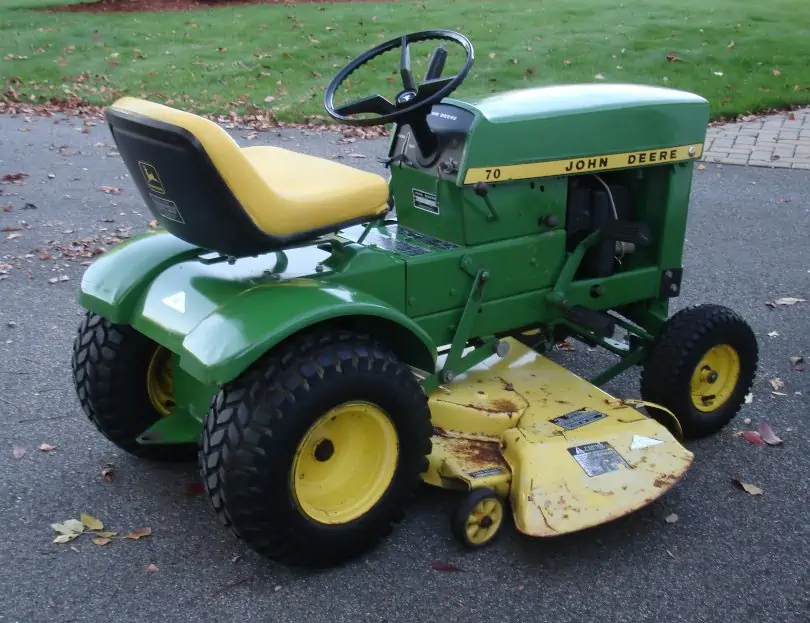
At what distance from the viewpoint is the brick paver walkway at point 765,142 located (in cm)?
791

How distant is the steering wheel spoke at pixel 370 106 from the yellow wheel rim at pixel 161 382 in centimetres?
108

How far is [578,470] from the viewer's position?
295cm

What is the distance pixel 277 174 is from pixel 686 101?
1.64m

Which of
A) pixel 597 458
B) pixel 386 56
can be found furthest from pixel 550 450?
pixel 386 56

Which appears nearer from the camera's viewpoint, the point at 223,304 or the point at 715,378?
the point at 223,304

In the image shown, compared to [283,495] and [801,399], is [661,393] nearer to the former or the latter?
[801,399]

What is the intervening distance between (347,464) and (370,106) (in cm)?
128

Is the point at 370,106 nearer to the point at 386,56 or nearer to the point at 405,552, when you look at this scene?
the point at 405,552

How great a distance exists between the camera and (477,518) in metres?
2.86

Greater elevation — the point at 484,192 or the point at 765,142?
the point at 484,192

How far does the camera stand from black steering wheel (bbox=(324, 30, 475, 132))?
293 centimetres

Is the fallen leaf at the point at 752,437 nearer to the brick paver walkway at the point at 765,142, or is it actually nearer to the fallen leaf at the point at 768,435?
the fallen leaf at the point at 768,435

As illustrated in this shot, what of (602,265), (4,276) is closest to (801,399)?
(602,265)

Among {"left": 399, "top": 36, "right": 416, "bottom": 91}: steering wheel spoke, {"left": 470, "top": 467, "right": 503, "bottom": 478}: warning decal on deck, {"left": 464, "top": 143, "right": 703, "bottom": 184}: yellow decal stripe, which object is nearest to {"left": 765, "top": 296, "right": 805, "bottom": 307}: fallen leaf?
{"left": 464, "top": 143, "right": 703, "bottom": 184}: yellow decal stripe
